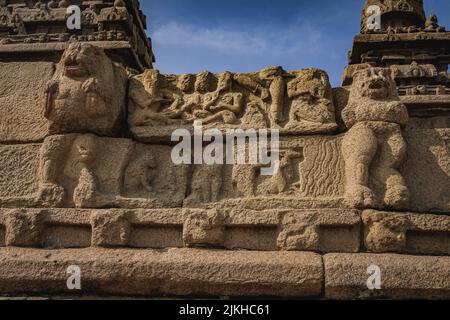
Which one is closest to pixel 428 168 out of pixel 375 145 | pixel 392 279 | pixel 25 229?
pixel 375 145

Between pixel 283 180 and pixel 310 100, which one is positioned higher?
pixel 310 100

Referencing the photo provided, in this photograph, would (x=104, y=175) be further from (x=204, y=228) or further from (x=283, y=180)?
(x=283, y=180)

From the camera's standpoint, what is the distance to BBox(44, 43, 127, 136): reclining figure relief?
4754 mm

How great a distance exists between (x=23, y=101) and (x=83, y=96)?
0.87 m

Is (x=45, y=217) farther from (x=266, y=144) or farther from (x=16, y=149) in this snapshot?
(x=266, y=144)

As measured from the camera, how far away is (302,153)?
4.71 metres

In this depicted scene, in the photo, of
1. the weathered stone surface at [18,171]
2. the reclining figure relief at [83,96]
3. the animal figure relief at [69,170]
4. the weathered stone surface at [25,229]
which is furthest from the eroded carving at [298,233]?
the weathered stone surface at [18,171]

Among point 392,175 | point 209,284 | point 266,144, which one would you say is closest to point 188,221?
point 209,284

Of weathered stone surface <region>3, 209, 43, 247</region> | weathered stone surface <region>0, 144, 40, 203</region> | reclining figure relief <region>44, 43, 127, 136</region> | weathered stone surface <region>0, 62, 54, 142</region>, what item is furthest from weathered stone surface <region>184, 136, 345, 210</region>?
weathered stone surface <region>0, 62, 54, 142</region>

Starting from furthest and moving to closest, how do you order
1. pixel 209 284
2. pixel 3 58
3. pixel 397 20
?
pixel 397 20, pixel 3 58, pixel 209 284

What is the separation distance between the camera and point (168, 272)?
4152mm

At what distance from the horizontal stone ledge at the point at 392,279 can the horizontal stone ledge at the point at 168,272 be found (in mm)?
145

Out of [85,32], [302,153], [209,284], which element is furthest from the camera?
[85,32]
